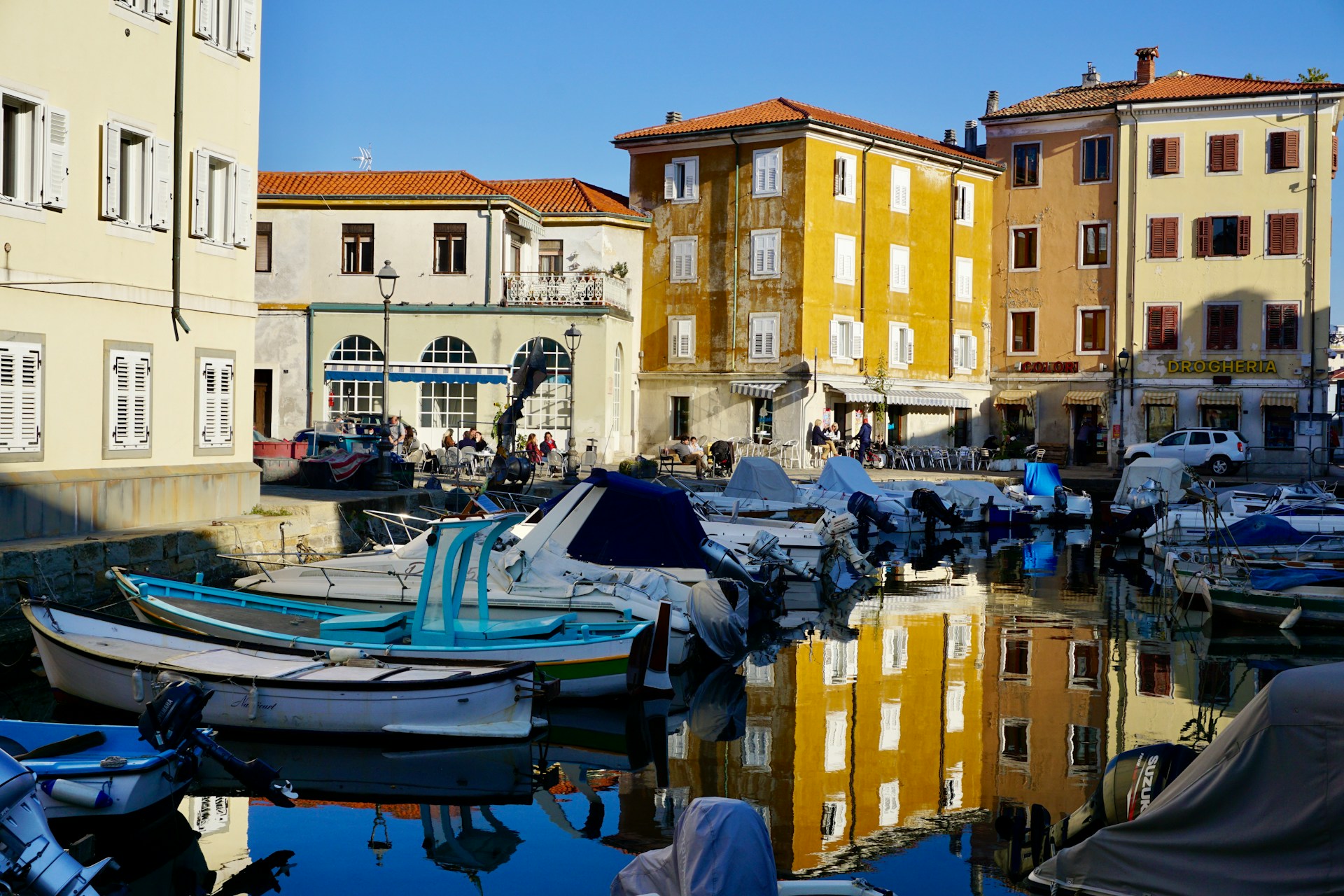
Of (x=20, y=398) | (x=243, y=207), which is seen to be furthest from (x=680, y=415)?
(x=20, y=398)

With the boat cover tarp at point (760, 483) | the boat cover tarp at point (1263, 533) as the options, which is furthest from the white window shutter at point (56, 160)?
the boat cover tarp at point (1263, 533)

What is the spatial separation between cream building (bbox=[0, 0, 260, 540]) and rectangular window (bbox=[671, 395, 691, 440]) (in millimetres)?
26141

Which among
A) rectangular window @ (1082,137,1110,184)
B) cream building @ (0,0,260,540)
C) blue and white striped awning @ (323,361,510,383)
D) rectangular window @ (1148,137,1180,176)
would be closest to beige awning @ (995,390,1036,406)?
rectangular window @ (1082,137,1110,184)

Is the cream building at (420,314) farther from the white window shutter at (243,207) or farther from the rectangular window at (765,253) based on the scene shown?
the white window shutter at (243,207)

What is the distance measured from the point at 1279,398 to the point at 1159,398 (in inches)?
157

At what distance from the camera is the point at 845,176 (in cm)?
4638

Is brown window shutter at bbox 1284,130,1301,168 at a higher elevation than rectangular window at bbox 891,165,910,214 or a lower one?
higher

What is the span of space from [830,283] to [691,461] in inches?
384

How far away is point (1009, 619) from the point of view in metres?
20.0

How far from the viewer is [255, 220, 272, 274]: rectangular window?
42.2 metres

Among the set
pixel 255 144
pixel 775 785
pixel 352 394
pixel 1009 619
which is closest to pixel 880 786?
pixel 775 785

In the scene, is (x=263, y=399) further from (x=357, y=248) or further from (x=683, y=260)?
(x=683, y=260)

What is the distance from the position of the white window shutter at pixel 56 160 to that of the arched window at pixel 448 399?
23593 mm

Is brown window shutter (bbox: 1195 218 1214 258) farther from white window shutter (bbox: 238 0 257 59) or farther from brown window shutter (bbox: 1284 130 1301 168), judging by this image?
white window shutter (bbox: 238 0 257 59)
